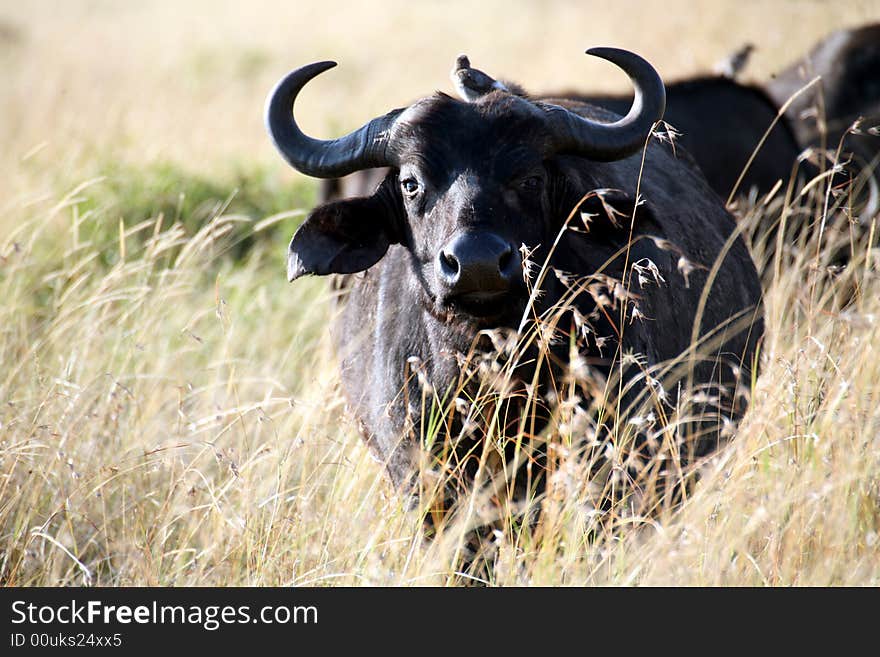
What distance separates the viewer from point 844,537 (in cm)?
364

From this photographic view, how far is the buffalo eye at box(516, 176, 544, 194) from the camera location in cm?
424

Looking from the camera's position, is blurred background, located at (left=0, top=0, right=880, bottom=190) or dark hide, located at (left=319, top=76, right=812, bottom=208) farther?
blurred background, located at (left=0, top=0, right=880, bottom=190)

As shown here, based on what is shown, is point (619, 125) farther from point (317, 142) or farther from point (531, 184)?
point (317, 142)

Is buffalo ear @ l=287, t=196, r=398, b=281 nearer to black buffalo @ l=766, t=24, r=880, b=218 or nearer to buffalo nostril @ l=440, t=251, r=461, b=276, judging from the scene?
buffalo nostril @ l=440, t=251, r=461, b=276

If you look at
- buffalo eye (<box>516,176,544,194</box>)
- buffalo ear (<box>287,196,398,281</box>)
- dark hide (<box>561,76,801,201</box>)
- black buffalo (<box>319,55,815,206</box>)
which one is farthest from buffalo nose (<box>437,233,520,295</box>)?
dark hide (<box>561,76,801,201</box>)

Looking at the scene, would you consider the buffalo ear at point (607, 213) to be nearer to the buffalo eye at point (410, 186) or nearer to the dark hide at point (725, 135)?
the buffalo eye at point (410, 186)

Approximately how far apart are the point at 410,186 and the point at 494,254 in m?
0.72

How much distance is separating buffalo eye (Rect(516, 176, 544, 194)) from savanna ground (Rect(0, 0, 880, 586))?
1.16m

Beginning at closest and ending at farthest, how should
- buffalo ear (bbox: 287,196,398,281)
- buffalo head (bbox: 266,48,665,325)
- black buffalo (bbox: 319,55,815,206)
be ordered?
buffalo head (bbox: 266,48,665,325) < buffalo ear (bbox: 287,196,398,281) < black buffalo (bbox: 319,55,815,206)

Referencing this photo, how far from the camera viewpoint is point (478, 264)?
149 inches

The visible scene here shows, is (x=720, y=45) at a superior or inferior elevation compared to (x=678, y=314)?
superior
